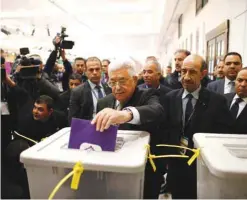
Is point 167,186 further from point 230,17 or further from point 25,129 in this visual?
point 230,17

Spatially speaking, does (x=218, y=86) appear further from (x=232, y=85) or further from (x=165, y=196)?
(x=165, y=196)

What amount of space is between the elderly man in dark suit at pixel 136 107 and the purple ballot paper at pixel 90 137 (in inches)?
4.7

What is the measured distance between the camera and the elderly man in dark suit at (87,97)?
1.92m

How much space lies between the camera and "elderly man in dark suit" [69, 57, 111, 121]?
6.30ft

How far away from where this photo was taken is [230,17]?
290 cm

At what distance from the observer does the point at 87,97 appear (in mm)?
1949

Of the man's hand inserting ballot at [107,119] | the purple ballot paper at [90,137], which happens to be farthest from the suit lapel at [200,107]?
the purple ballot paper at [90,137]

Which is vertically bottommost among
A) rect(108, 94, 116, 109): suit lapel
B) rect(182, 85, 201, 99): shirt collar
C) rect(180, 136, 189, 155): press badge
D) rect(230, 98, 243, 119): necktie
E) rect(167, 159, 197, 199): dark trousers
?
rect(167, 159, 197, 199): dark trousers

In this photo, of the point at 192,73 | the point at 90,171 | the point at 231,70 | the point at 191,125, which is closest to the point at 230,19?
the point at 231,70

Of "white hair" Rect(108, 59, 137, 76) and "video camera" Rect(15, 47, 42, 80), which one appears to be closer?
"white hair" Rect(108, 59, 137, 76)

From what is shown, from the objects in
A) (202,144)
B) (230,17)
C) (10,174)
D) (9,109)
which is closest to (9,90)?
(9,109)

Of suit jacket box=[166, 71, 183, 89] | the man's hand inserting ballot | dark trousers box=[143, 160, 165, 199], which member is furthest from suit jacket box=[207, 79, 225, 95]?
the man's hand inserting ballot

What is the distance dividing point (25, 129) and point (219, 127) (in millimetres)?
1225

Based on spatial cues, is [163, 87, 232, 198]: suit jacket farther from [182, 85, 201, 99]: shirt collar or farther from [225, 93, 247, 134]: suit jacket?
[225, 93, 247, 134]: suit jacket
